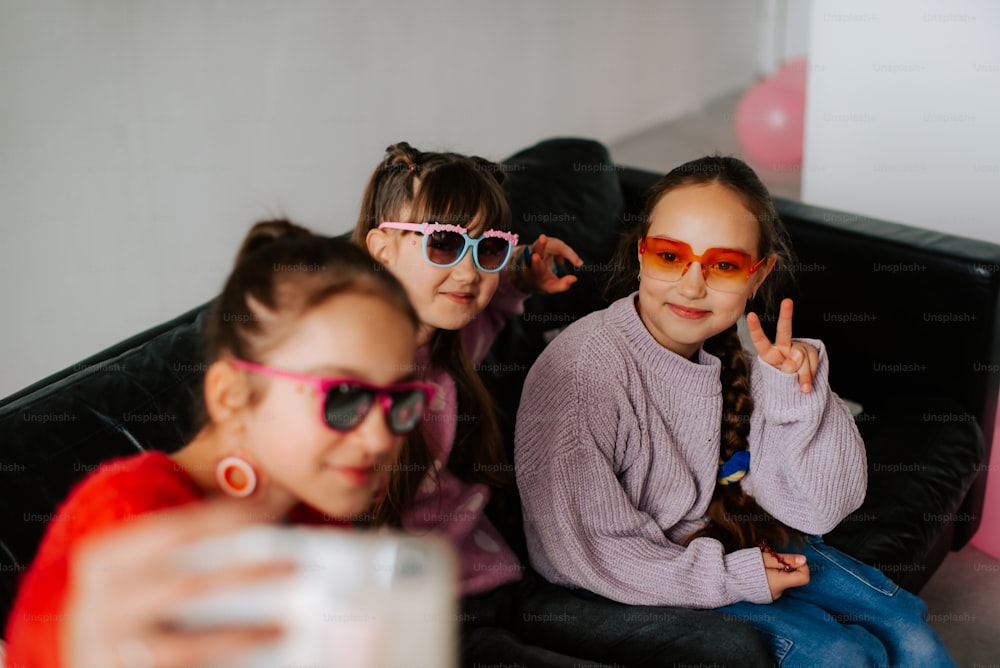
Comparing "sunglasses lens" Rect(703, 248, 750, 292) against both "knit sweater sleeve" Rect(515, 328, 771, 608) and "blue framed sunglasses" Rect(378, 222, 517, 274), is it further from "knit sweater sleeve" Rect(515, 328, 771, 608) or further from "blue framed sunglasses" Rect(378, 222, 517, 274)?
"blue framed sunglasses" Rect(378, 222, 517, 274)

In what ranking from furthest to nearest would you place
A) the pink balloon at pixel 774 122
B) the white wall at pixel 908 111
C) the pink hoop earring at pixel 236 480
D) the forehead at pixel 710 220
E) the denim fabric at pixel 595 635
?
1. the pink balloon at pixel 774 122
2. the white wall at pixel 908 111
3. the forehead at pixel 710 220
4. the denim fabric at pixel 595 635
5. the pink hoop earring at pixel 236 480

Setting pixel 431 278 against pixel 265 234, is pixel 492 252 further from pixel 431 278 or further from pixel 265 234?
pixel 265 234

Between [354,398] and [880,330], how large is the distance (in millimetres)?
1791

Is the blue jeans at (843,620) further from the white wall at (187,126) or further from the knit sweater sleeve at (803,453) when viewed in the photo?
the white wall at (187,126)

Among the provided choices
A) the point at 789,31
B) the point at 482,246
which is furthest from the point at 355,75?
the point at 789,31

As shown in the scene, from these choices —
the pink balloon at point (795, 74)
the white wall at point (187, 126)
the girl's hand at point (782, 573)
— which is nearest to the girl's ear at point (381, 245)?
the girl's hand at point (782, 573)

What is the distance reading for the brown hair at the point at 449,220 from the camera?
169 cm

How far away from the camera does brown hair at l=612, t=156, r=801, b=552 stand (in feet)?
5.84

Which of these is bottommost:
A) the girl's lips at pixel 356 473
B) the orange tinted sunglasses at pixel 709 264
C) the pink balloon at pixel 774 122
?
the pink balloon at pixel 774 122

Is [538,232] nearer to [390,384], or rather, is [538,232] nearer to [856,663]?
[856,663]

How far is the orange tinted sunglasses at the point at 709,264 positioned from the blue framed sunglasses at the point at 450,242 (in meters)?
0.26

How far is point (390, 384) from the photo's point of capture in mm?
1068

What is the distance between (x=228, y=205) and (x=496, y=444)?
5.37 feet

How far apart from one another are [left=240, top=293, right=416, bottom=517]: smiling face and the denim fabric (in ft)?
2.00
